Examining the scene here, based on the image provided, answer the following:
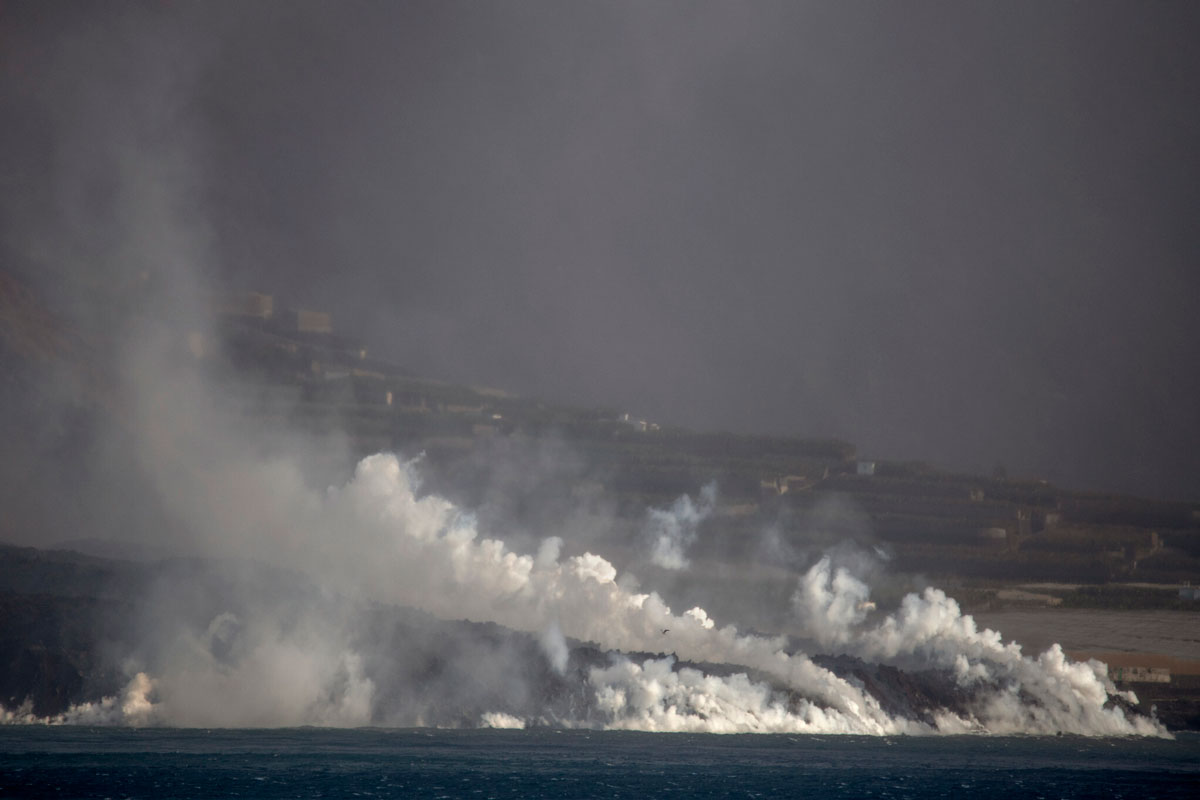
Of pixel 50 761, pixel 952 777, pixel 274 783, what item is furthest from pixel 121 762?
pixel 952 777

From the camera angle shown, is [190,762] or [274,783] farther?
[190,762]

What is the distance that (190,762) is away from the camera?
18238cm

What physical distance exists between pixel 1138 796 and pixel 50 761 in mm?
144712

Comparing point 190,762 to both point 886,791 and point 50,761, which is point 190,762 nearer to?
point 50,761

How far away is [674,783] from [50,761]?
81.8m

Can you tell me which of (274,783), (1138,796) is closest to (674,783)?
(274,783)

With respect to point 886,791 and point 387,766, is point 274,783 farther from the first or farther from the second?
point 886,791

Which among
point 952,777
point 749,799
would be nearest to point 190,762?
point 749,799

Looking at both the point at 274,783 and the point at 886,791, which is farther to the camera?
the point at 886,791

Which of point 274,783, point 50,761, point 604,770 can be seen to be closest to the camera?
point 274,783

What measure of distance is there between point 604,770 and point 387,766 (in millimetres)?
30012

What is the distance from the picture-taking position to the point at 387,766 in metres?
184

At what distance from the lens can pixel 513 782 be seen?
6890 inches

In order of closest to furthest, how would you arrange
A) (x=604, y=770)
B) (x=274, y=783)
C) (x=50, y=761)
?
1. (x=274, y=783)
2. (x=50, y=761)
3. (x=604, y=770)
